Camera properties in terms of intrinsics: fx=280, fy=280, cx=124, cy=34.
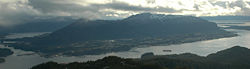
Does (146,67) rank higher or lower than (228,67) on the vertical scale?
higher

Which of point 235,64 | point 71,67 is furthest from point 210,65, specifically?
point 71,67

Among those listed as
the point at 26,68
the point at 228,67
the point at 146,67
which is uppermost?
the point at 146,67

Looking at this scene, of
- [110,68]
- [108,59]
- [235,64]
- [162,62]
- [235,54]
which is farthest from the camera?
[235,54]

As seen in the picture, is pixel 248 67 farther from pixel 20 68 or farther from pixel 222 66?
pixel 20 68

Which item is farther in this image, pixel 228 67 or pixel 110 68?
pixel 228 67

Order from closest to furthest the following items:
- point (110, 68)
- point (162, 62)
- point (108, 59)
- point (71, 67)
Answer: point (110, 68) < point (71, 67) < point (108, 59) < point (162, 62)

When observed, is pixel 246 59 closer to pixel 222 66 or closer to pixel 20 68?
pixel 222 66

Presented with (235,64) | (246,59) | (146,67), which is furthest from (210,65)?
(146,67)
